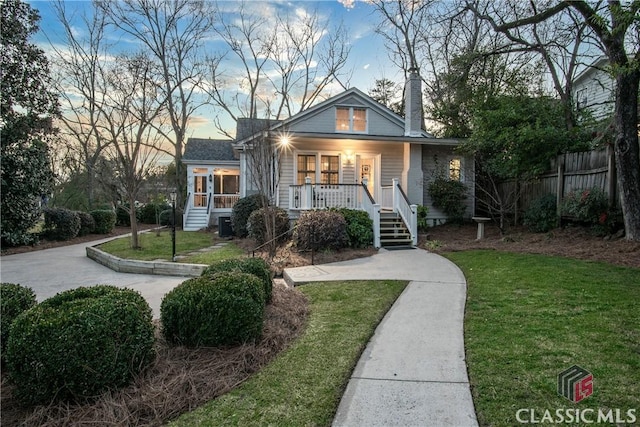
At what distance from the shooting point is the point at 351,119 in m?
14.1

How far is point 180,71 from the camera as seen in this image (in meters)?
23.7

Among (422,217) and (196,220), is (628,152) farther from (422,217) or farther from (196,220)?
(196,220)

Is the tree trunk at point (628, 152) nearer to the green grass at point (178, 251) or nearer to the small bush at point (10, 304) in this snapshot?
the green grass at point (178, 251)

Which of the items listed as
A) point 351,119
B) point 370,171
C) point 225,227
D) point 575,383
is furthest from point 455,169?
point 575,383

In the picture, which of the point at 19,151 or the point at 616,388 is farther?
the point at 19,151

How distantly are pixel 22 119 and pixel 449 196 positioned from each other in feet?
45.3

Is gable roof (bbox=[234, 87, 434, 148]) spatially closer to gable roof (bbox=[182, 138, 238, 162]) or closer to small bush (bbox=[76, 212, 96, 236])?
gable roof (bbox=[182, 138, 238, 162])

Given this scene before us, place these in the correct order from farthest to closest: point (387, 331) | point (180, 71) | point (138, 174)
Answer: point (180, 71), point (138, 174), point (387, 331)

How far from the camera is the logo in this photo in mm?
2529

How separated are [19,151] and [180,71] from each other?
634 inches

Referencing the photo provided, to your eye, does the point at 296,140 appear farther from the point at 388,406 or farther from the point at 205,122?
the point at 205,122

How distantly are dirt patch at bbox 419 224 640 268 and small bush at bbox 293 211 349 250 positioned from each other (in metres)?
2.56

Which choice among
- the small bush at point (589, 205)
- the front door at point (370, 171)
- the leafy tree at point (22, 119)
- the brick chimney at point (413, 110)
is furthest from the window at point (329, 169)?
the leafy tree at point (22, 119)

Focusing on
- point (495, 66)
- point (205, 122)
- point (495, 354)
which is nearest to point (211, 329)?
point (495, 354)
